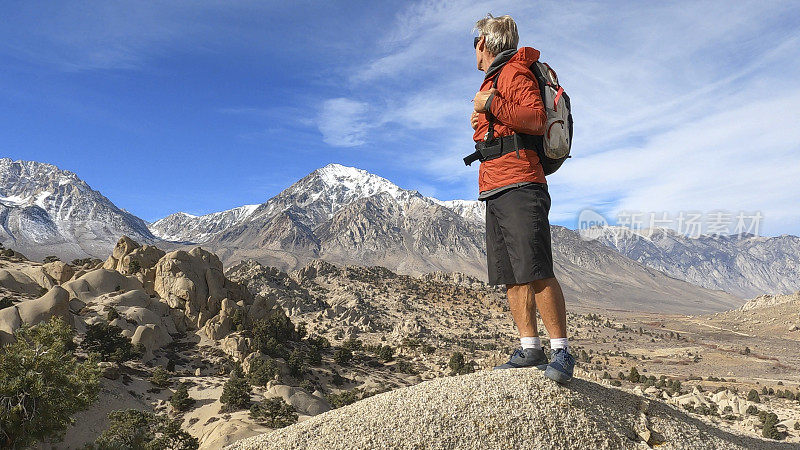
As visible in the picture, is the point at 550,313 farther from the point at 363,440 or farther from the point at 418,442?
the point at 363,440

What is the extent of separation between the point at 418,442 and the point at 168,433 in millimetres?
18499

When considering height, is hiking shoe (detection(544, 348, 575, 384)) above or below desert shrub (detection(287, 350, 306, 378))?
above

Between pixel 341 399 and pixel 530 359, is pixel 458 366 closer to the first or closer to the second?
pixel 341 399

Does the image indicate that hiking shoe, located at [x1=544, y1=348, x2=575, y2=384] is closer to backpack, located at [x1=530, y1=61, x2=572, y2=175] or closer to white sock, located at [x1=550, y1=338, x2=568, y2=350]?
white sock, located at [x1=550, y1=338, x2=568, y2=350]

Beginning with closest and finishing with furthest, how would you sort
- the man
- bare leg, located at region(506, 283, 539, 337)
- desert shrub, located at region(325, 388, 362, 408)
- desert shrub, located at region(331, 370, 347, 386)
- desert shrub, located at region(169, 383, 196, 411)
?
the man
bare leg, located at region(506, 283, 539, 337)
desert shrub, located at region(169, 383, 196, 411)
desert shrub, located at region(325, 388, 362, 408)
desert shrub, located at region(331, 370, 347, 386)

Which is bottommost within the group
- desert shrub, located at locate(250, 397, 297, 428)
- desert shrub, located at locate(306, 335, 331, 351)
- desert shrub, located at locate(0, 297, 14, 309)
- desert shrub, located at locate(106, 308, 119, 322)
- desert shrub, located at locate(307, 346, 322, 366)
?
desert shrub, located at locate(250, 397, 297, 428)

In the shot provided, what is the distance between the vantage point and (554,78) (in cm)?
495

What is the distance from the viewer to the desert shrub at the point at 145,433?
17.2 m

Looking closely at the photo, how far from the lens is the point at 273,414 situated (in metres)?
22.2

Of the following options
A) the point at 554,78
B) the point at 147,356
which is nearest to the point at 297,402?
the point at 147,356

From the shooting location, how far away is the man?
15.1ft

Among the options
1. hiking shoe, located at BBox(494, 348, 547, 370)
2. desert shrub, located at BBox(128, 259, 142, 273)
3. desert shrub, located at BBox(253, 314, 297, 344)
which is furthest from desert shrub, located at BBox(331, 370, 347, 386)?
hiking shoe, located at BBox(494, 348, 547, 370)

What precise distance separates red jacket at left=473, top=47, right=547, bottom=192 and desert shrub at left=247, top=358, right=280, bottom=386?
92.0 ft

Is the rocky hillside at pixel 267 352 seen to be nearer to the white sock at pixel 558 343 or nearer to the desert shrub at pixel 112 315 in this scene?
the desert shrub at pixel 112 315
